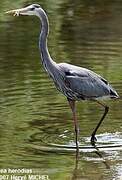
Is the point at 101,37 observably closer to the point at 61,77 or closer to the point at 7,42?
the point at 7,42

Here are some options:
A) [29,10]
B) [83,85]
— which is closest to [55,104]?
[83,85]

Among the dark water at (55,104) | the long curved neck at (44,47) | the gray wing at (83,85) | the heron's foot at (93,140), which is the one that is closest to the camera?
the dark water at (55,104)

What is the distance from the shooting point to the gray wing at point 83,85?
1039 centimetres

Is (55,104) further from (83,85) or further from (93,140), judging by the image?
(93,140)

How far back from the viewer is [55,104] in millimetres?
12078

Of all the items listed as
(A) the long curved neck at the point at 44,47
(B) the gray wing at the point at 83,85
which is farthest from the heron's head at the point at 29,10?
(B) the gray wing at the point at 83,85

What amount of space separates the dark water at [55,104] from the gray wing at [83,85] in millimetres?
548

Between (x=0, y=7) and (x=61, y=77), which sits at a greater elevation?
(x=61, y=77)

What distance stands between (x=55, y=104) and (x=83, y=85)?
5.66 feet

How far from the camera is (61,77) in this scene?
1034 cm

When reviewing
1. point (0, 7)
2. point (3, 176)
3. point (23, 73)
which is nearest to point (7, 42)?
point (23, 73)

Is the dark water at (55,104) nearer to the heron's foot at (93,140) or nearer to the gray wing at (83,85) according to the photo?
the heron's foot at (93,140)

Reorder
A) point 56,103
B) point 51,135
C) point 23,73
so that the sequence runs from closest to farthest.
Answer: point 51,135, point 56,103, point 23,73

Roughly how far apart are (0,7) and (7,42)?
15.4 ft
